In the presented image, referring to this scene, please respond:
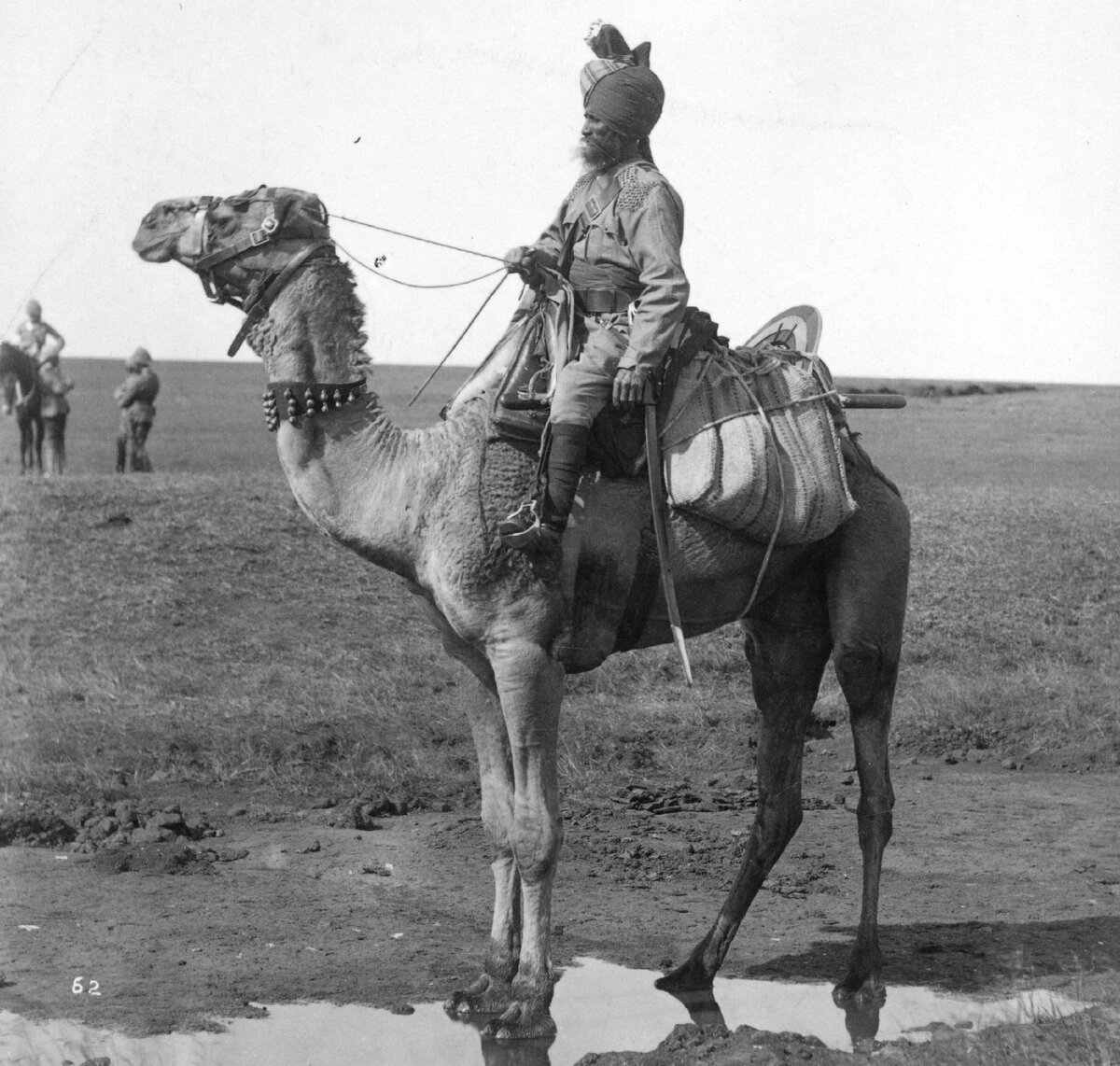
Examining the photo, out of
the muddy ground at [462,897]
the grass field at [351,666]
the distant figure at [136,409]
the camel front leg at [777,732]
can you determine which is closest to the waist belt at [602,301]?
the camel front leg at [777,732]

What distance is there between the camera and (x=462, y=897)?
7129 mm

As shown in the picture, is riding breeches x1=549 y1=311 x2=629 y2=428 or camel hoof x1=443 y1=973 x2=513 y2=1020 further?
camel hoof x1=443 y1=973 x2=513 y2=1020

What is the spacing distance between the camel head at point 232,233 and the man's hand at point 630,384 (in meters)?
1.15

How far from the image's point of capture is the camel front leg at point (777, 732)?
6.42m

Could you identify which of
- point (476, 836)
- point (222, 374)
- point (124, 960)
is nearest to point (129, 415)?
point (476, 836)

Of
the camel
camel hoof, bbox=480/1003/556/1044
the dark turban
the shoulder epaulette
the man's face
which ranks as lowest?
camel hoof, bbox=480/1003/556/1044

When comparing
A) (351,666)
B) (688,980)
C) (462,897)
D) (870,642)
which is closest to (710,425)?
(870,642)

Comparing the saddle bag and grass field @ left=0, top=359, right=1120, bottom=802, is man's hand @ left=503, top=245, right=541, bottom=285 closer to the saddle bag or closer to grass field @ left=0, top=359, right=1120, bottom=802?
the saddle bag

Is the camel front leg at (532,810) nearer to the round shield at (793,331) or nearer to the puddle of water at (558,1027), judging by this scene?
the puddle of water at (558,1027)

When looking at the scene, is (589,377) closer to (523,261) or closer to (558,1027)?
(523,261)

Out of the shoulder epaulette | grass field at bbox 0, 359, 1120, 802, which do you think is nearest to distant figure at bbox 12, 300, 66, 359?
grass field at bbox 0, 359, 1120, 802

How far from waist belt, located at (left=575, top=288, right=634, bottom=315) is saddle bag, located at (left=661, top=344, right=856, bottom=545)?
336 millimetres

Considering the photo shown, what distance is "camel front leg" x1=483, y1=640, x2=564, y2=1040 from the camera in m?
5.53

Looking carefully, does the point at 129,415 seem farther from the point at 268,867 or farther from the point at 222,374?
the point at 222,374
